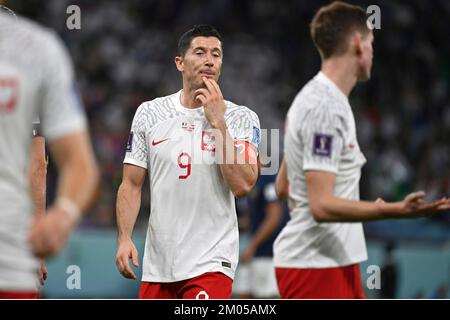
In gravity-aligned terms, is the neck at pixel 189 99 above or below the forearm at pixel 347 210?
above

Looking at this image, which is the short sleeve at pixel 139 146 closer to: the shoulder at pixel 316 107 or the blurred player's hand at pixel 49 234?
the shoulder at pixel 316 107

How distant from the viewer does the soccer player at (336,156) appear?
4773mm

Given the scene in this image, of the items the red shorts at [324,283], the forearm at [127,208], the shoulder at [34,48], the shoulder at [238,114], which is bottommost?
the red shorts at [324,283]

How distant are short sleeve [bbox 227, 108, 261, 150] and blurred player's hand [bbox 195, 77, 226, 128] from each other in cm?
17

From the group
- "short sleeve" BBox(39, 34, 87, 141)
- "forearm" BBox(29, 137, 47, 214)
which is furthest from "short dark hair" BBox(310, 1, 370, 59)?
"short sleeve" BBox(39, 34, 87, 141)

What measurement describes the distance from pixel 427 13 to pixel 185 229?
1140cm

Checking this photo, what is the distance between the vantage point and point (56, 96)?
3.45 meters

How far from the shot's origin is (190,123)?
20.1ft

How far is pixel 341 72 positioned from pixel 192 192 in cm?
140

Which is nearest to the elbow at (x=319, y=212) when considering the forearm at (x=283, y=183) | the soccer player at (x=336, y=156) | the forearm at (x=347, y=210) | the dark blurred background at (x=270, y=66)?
the forearm at (x=347, y=210)

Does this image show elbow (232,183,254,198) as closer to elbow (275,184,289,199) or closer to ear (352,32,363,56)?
elbow (275,184,289,199)

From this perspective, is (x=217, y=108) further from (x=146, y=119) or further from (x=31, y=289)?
(x=31, y=289)

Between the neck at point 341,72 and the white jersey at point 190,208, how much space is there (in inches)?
46.0
